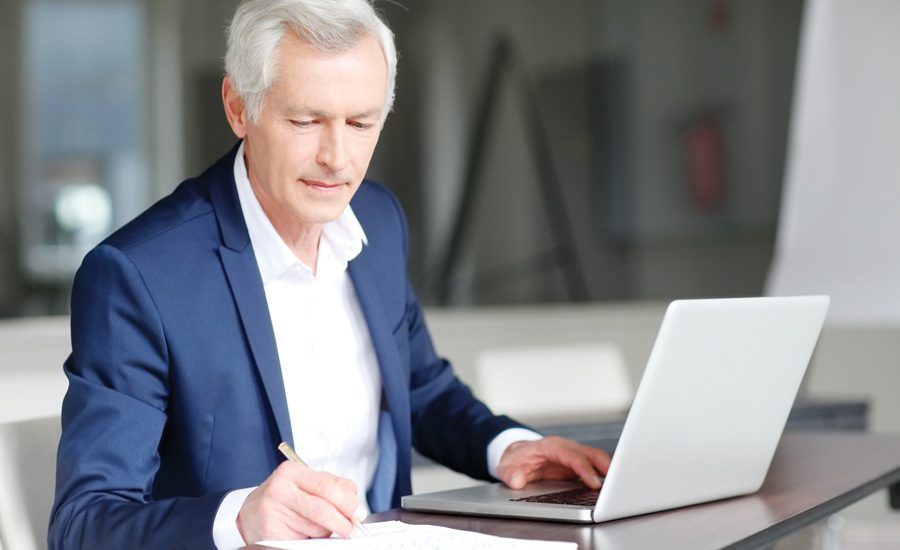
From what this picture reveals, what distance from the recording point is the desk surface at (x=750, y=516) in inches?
47.8

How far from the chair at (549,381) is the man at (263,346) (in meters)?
1.54

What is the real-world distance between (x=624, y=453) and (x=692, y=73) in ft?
16.5

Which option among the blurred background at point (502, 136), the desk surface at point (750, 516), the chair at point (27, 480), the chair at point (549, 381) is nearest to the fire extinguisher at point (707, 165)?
the blurred background at point (502, 136)

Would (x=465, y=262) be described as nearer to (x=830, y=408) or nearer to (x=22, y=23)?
(x=22, y=23)

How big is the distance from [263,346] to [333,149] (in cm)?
24

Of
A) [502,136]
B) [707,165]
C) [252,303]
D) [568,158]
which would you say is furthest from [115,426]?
[502,136]

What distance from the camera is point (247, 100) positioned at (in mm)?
1422

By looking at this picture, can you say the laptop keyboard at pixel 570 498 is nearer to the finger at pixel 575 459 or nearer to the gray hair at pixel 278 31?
the finger at pixel 575 459

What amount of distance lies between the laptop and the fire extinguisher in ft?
14.7

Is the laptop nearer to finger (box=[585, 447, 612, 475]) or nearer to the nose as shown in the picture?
finger (box=[585, 447, 612, 475])

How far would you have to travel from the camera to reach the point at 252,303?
56.9 inches

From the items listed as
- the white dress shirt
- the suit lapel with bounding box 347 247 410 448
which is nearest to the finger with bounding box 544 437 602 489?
the white dress shirt

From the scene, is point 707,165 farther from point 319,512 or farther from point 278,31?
point 319,512

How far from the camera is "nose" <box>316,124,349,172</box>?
138 centimetres
